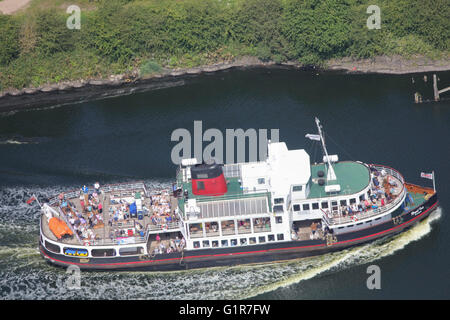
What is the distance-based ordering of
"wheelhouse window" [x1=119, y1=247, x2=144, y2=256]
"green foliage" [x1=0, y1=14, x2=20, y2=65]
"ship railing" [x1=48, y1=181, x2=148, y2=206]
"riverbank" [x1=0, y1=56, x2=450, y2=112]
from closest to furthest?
"wheelhouse window" [x1=119, y1=247, x2=144, y2=256] → "ship railing" [x1=48, y1=181, x2=148, y2=206] → "riverbank" [x1=0, y1=56, x2=450, y2=112] → "green foliage" [x1=0, y1=14, x2=20, y2=65]

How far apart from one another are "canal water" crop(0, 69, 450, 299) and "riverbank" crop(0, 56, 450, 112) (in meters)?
2.24

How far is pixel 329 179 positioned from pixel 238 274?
1404 centimetres

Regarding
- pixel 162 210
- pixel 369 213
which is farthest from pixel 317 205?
pixel 162 210

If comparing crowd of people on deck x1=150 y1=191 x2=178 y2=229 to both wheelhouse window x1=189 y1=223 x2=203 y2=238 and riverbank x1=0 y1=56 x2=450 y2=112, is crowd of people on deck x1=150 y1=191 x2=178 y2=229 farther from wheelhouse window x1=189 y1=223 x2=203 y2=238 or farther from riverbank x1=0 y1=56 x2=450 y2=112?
riverbank x1=0 y1=56 x2=450 y2=112

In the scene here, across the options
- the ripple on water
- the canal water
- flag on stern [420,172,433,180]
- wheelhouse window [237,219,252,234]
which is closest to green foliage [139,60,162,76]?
the canal water

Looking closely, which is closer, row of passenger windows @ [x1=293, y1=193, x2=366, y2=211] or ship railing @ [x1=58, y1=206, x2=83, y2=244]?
row of passenger windows @ [x1=293, y1=193, x2=366, y2=211]

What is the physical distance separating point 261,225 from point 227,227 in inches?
141

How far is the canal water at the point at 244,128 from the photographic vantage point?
8150cm

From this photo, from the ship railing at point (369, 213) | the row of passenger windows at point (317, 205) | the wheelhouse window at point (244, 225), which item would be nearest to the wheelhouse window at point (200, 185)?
the wheelhouse window at point (244, 225)

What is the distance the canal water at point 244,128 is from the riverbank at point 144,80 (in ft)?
7.36

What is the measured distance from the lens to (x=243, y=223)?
275 feet

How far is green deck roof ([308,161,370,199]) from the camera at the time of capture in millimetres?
84375

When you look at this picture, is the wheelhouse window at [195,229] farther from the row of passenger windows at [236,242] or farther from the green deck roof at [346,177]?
the green deck roof at [346,177]

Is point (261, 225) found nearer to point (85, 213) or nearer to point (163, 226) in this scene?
point (163, 226)
